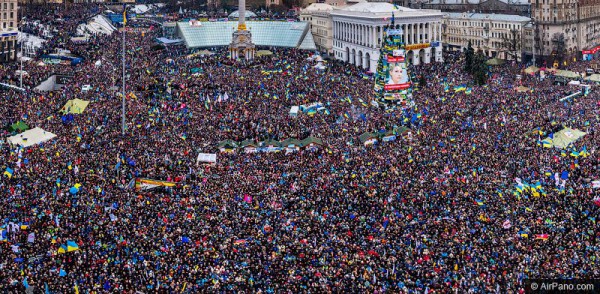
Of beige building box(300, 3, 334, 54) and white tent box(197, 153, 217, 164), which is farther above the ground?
beige building box(300, 3, 334, 54)

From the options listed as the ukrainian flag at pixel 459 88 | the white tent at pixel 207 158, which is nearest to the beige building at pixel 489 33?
the ukrainian flag at pixel 459 88

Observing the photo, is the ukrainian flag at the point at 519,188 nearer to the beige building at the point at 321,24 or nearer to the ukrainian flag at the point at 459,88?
the ukrainian flag at the point at 459,88

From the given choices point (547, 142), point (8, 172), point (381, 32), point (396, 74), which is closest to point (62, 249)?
point (8, 172)

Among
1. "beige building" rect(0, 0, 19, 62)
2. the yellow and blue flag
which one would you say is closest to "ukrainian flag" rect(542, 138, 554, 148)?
the yellow and blue flag

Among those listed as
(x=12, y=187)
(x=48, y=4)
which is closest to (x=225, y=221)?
(x=12, y=187)

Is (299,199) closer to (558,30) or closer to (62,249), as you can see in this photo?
(62,249)

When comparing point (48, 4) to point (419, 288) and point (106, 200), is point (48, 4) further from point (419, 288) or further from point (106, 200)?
point (419, 288)

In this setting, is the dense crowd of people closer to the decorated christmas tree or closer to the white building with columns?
the decorated christmas tree
